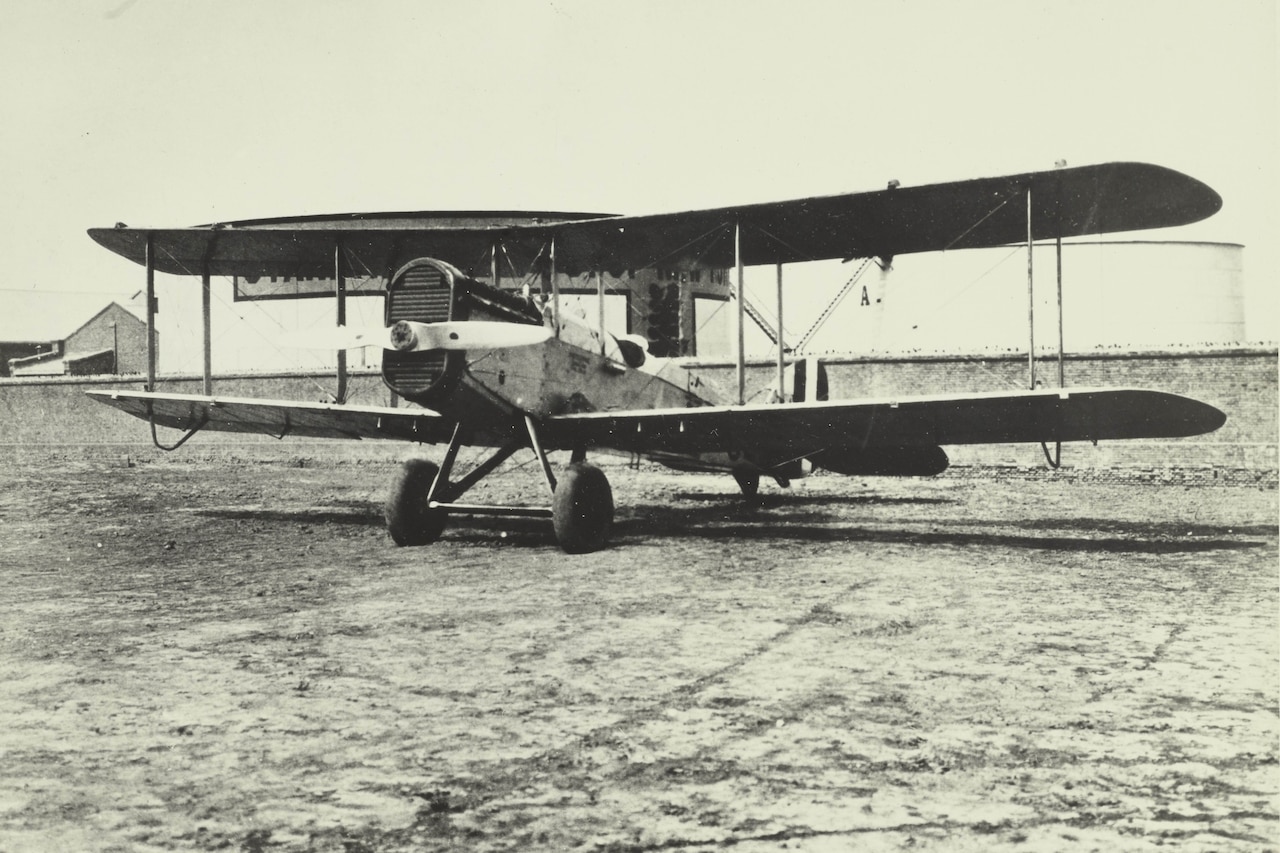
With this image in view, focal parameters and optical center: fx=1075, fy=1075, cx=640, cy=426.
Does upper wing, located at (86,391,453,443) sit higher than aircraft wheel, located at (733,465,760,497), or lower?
higher

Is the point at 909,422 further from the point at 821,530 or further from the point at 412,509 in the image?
the point at 412,509

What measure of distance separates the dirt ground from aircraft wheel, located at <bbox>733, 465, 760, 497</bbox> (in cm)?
393

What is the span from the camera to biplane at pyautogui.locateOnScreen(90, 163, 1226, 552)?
888cm

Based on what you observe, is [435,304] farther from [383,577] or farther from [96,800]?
[96,800]

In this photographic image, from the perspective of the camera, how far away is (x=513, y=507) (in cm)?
987

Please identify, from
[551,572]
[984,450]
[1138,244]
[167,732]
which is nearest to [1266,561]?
[551,572]

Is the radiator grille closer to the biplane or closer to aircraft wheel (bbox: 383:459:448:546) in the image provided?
the biplane

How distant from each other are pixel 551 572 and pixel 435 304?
2.55 metres

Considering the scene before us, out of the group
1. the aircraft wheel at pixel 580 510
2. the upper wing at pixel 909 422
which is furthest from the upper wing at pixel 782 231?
the aircraft wheel at pixel 580 510

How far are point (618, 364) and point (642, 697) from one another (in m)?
6.96

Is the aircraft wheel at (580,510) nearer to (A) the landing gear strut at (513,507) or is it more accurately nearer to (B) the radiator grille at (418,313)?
(A) the landing gear strut at (513,507)

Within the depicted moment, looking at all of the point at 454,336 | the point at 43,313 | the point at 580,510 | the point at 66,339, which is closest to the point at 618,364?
the point at 580,510

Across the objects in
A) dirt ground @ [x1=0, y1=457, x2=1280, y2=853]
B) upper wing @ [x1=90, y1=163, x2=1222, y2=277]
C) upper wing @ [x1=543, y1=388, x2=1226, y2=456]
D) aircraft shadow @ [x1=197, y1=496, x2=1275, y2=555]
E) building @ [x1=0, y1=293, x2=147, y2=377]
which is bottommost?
dirt ground @ [x1=0, y1=457, x2=1280, y2=853]

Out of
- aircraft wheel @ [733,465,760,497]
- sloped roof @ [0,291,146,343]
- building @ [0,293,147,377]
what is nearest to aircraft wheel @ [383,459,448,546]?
aircraft wheel @ [733,465,760,497]
